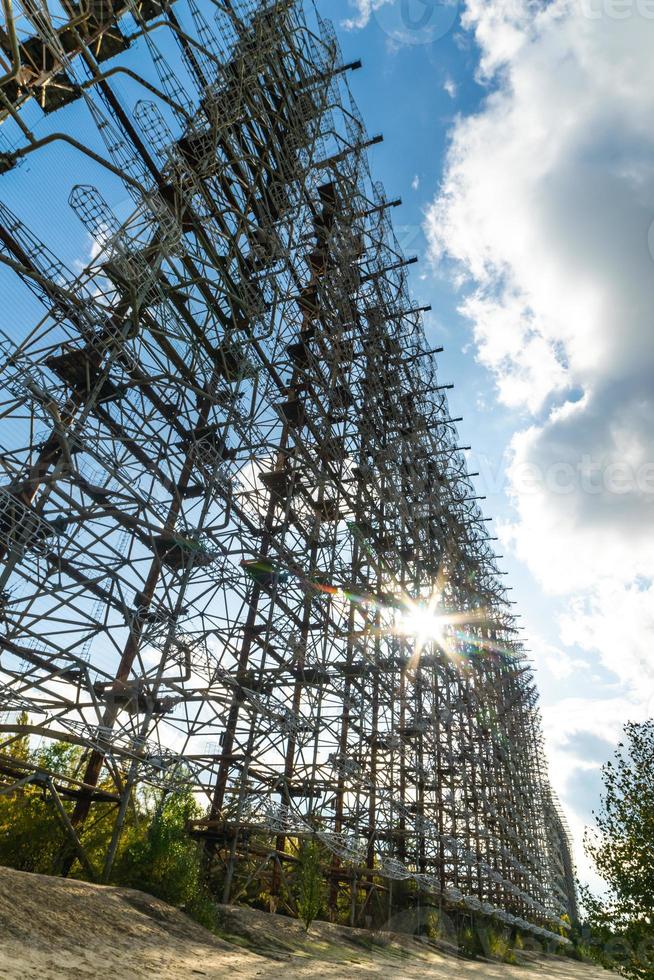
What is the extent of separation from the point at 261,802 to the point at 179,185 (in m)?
12.9

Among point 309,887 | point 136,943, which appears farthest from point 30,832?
point 309,887

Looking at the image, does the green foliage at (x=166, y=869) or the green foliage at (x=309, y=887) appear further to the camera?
the green foliage at (x=309, y=887)

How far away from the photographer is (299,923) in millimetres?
14430

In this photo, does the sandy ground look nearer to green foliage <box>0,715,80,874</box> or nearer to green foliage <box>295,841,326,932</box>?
green foliage <box>295,841,326,932</box>

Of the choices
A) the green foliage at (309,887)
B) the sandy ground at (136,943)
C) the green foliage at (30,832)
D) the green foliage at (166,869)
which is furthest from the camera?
the green foliage at (309,887)

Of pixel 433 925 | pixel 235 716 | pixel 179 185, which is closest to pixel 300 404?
pixel 179 185

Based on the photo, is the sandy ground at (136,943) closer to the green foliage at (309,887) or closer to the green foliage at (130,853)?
the green foliage at (309,887)

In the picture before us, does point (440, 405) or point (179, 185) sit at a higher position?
point (440, 405)

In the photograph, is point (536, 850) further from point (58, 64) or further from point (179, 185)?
point (58, 64)

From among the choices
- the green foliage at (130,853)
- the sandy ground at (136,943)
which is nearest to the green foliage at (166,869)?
the green foliage at (130,853)

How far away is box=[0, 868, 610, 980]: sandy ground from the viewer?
7000 millimetres

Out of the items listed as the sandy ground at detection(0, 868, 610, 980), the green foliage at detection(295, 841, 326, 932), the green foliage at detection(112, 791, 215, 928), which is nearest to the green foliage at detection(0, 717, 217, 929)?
the green foliage at detection(112, 791, 215, 928)

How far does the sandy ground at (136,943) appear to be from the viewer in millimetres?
7000

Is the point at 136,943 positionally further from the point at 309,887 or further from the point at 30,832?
the point at 309,887
